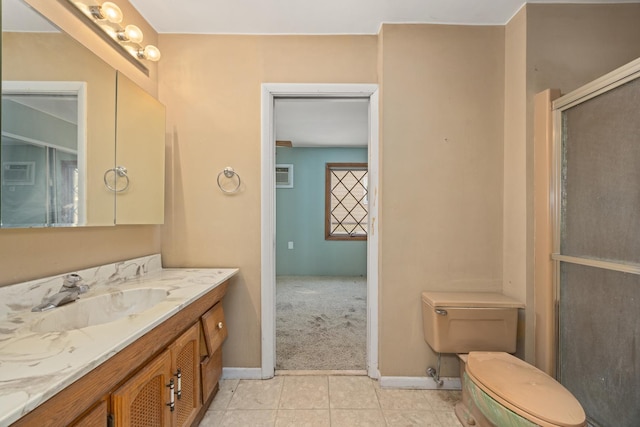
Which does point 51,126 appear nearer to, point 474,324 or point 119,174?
point 119,174

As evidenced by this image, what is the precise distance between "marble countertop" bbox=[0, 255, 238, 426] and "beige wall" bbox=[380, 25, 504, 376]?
1.21 m

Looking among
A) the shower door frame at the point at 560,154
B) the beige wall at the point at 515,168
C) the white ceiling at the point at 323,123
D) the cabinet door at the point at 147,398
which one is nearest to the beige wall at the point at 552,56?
the beige wall at the point at 515,168

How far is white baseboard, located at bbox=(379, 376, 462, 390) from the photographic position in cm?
177

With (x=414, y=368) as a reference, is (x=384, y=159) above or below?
above

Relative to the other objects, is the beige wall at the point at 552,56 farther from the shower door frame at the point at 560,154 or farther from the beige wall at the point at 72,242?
the beige wall at the point at 72,242

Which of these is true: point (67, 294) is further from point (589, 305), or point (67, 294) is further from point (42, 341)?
point (589, 305)

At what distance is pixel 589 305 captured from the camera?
136 cm

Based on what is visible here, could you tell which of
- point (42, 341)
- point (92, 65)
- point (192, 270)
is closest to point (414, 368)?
point (192, 270)

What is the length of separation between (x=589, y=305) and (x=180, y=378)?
1.96 m

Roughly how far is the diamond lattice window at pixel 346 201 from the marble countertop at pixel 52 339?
136 inches

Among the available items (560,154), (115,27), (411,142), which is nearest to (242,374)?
(411,142)

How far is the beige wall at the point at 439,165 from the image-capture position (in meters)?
1.77

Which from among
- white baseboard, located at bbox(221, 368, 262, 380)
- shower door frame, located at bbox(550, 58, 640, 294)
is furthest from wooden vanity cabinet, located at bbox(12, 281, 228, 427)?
shower door frame, located at bbox(550, 58, 640, 294)

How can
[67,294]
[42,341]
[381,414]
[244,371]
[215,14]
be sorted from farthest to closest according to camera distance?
[244,371], [215,14], [381,414], [67,294], [42,341]
